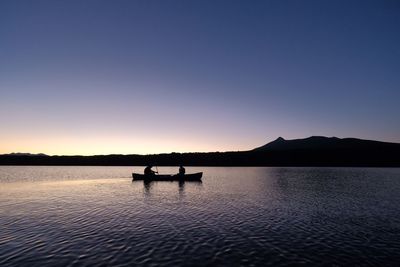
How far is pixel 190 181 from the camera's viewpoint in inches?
2721

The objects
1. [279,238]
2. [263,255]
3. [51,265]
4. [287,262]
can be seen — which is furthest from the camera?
[279,238]

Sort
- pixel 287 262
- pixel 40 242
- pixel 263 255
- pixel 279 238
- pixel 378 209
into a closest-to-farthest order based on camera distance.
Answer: pixel 287 262 < pixel 263 255 < pixel 40 242 < pixel 279 238 < pixel 378 209

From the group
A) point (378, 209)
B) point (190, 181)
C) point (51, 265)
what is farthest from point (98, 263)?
point (190, 181)

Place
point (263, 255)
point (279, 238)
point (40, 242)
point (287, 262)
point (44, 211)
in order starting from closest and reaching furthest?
point (287, 262), point (263, 255), point (40, 242), point (279, 238), point (44, 211)

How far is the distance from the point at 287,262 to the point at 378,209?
2439 centimetres

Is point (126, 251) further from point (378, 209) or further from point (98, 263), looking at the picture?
point (378, 209)

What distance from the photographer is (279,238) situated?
1975 centimetres

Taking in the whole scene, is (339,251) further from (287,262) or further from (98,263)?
(98,263)

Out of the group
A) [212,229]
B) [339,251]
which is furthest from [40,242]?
[339,251]

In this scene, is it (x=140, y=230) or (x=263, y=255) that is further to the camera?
(x=140, y=230)

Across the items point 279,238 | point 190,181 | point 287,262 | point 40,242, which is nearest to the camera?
point 287,262

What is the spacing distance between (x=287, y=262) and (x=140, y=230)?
1154 centimetres

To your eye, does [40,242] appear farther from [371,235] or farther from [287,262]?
[371,235]

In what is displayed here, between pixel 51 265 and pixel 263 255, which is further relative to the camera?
pixel 263 255
